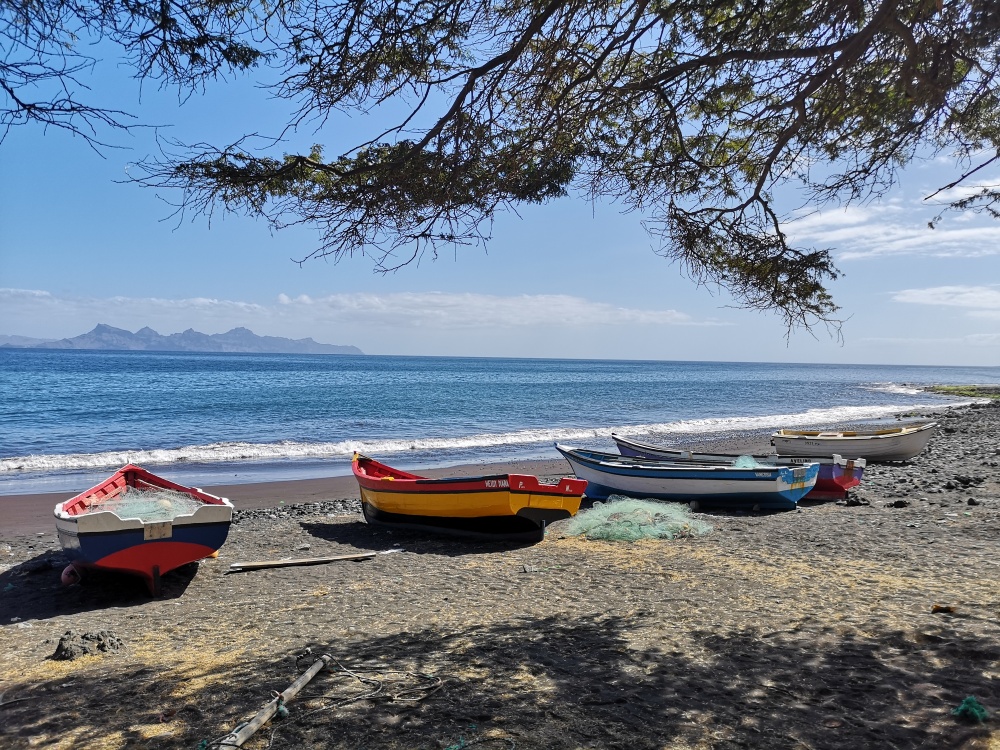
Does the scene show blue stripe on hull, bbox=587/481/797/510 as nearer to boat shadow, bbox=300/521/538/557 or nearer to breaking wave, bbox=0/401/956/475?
boat shadow, bbox=300/521/538/557

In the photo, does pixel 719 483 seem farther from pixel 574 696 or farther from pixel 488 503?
pixel 574 696

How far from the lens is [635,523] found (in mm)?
9328

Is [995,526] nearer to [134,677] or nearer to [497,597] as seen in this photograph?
[497,597]

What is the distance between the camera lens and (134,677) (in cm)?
467

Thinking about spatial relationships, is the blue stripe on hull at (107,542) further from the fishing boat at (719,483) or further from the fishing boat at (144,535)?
the fishing boat at (719,483)

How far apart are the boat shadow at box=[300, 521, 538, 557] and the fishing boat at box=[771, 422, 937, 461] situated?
10444 millimetres

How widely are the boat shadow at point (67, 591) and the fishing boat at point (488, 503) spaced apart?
10.1 ft

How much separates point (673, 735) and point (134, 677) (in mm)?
3530

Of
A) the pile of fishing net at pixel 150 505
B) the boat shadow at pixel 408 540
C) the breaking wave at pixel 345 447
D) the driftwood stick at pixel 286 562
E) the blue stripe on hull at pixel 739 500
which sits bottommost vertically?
the breaking wave at pixel 345 447

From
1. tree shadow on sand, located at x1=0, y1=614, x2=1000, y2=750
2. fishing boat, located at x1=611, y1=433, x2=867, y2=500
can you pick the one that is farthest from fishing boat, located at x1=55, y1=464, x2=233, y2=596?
fishing boat, located at x1=611, y1=433, x2=867, y2=500

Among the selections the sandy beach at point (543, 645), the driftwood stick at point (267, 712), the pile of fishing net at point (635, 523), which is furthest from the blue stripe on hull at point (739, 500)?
the driftwood stick at point (267, 712)

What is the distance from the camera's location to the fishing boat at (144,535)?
6.96 metres

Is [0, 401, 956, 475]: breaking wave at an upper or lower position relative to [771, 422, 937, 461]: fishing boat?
lower

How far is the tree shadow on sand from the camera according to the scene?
11.5 ft
